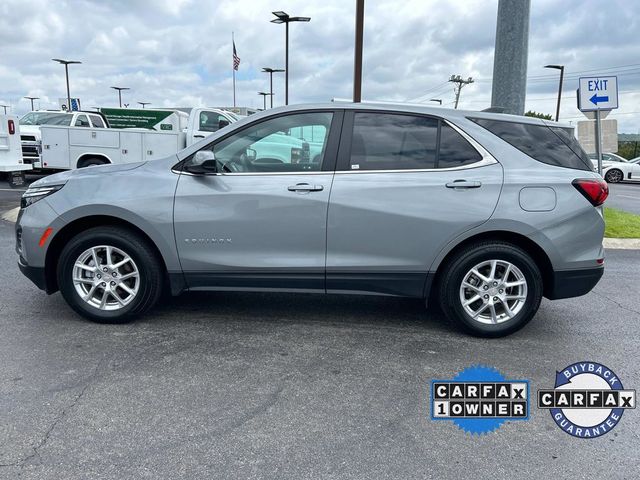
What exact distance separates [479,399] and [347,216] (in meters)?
1.59

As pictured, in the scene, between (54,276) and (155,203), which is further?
(54,276)

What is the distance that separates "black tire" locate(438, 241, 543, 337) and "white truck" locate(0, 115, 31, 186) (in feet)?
33.6

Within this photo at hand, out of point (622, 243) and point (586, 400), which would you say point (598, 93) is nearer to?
point (622, 243)

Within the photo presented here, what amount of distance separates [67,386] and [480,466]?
243 cm

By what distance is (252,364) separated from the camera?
12.2 feet

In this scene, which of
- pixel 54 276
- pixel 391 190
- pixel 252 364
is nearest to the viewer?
pixel 252 364

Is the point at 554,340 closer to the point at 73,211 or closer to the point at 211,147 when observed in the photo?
the point at 211,147

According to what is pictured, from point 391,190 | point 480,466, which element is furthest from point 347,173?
point 480,466

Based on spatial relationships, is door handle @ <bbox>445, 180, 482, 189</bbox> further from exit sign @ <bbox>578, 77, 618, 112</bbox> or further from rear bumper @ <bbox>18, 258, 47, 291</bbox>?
exit sign @ <bbox>578, 77, 618, 112</bbox>

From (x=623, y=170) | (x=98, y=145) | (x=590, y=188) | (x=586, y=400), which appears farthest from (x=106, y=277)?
(x=623, y=170)

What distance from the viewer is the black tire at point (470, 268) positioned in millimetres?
4145

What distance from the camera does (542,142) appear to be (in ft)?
14.0

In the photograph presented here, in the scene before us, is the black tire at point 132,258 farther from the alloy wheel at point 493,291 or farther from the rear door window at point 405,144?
the alloy wheel at point 493,291

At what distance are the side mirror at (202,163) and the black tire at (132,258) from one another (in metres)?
0.70
